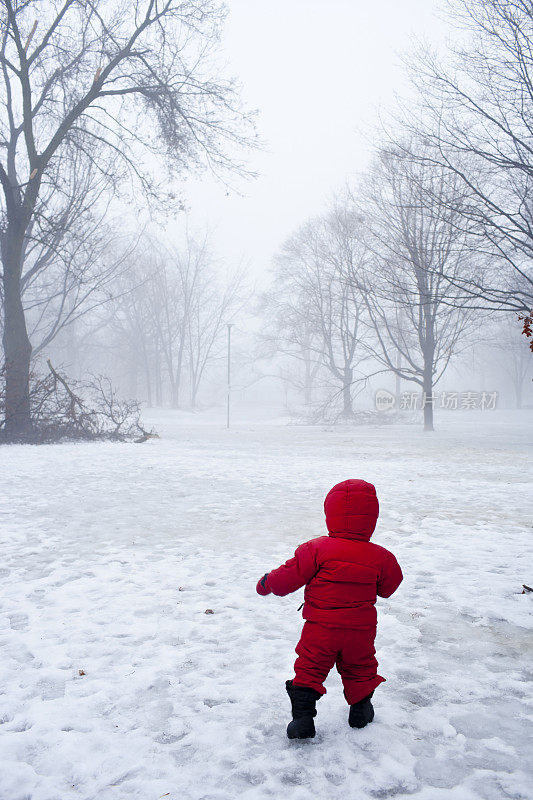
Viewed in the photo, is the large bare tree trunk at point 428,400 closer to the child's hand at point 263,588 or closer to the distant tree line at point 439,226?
the distant tree line at point 439,226

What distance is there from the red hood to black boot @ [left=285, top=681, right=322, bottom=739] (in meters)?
0.71

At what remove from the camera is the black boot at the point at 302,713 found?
2.32 meters

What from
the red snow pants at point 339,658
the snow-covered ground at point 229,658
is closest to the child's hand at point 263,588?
the red snow pants at point 339,658

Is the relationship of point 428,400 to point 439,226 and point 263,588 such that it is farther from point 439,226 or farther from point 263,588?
point 263,588

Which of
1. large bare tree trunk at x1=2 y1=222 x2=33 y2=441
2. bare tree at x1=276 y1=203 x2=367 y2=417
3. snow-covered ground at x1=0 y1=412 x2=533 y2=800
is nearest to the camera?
snow-covered ground at x1=0 y1=412 x2=533 y2=800

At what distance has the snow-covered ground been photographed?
213 centimetres

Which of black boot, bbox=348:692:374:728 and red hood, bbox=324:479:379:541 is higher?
red hood, bbox=324:479:379:541

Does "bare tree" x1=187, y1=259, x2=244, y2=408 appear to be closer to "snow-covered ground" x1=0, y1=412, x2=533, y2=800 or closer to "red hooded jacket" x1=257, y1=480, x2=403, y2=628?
"snow-covered ground" x1=0, y1=412, x2=533, y2=800

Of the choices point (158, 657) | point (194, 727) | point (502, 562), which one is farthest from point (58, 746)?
point (502, 562)

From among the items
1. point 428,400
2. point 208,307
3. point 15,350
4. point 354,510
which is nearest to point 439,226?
point 428,400

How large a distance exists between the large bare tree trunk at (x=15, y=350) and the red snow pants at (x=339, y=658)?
1266 cm

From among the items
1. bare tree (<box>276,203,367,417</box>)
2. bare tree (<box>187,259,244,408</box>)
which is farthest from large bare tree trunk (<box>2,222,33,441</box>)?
bare tree (<box>187,259,244,408</box>)

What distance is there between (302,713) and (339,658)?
0.95 feet

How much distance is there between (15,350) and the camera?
13.5 meters
